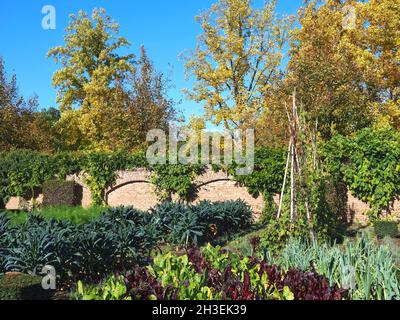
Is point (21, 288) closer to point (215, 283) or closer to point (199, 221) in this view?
point (215, 283)

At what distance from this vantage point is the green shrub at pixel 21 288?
5.73 metres

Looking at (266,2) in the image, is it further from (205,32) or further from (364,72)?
(364,72)

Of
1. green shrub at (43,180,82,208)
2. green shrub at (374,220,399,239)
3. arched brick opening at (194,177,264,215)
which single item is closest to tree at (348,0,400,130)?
arched brick opening at (194,177,264,215)

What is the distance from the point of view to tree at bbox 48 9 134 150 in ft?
96.9

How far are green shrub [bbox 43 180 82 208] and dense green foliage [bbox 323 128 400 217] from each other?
10.6 metres

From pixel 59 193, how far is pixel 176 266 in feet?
50.9

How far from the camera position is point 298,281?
471cm

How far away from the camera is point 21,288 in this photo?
5.82m

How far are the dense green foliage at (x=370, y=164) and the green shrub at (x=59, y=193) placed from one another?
1056 centimetres

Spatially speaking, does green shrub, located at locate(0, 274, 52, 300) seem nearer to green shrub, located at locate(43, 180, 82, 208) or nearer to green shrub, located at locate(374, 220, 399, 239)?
green shrub, located at locate(374, 220, 399, 239)

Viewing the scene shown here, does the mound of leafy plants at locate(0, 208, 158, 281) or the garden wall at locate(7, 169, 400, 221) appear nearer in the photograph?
the mound of leafy plants at locate(0, 208, 158, 281)
